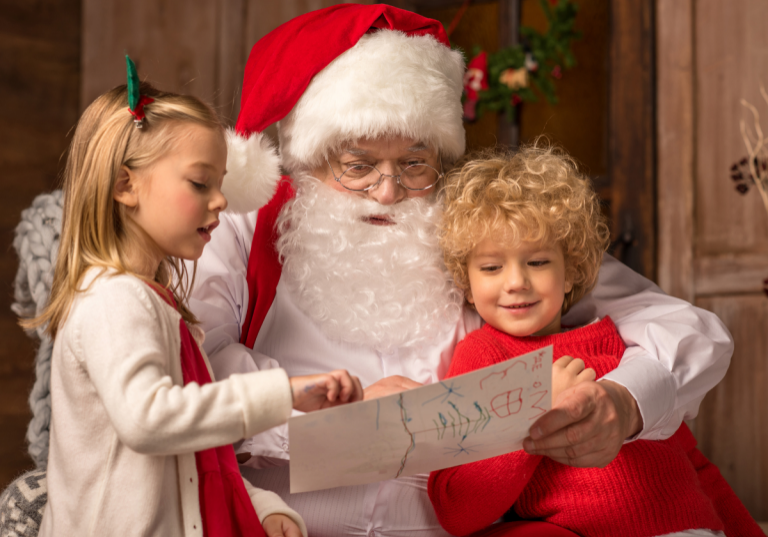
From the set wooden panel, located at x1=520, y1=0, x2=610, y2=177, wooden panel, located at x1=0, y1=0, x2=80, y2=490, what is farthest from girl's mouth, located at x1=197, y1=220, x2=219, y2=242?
wooden panel, located at x1=0, y1=0, x2=80, y2=490

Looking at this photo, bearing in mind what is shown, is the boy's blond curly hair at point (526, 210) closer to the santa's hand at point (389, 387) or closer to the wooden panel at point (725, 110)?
the santa's hand at point (389, 387)

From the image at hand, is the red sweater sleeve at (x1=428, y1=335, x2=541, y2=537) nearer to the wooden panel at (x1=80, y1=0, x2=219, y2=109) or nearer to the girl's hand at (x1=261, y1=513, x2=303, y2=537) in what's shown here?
the girl's hand at (x1=261, y1=513, x2=303, y2=537)

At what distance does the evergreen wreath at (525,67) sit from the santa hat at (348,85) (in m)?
1.18

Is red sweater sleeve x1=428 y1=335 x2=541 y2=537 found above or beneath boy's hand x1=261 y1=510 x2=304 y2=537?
beneath

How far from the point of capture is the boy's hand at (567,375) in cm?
122

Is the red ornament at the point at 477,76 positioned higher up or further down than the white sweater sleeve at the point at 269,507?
higher up

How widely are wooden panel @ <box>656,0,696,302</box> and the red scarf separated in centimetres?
200

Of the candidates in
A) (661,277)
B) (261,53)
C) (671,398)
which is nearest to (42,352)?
(261,53)

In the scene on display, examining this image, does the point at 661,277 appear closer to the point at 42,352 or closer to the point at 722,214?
the point at 722,214

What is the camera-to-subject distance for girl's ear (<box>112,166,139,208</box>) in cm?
100

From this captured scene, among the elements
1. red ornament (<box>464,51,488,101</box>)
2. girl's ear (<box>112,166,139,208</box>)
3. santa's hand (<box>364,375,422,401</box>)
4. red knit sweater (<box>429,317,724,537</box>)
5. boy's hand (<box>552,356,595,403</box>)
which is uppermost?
red ornament (<box>464,51,488,101</box>)

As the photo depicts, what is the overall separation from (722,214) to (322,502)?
186 cm

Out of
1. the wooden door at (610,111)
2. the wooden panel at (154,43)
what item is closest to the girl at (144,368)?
the wooden door at (610,111)

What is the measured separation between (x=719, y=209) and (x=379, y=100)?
5.07ft
